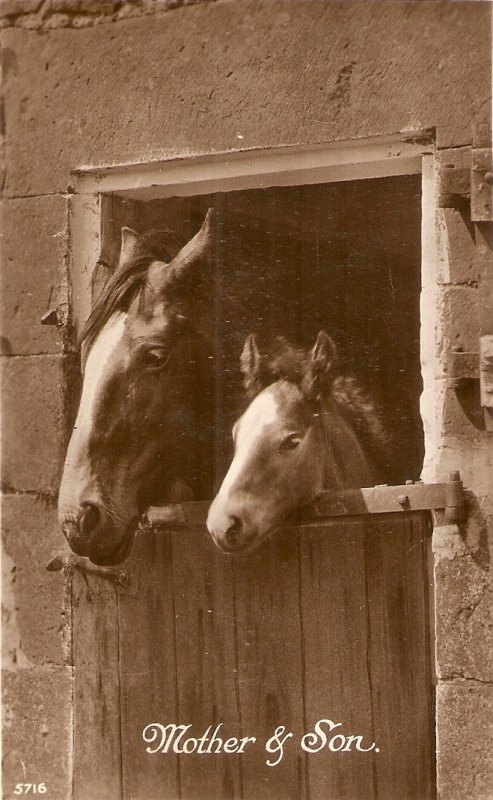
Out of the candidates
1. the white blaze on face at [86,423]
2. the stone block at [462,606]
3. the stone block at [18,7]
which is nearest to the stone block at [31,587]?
the white blaze on face at [86,423]

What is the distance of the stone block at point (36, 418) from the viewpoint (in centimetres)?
409

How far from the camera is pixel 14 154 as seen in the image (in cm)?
425

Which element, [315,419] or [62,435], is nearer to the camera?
[315,419]

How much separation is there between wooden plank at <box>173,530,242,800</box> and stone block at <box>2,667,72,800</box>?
17.2 inches

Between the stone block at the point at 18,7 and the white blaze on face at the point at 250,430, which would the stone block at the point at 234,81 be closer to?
the stone block at the point at 18,7

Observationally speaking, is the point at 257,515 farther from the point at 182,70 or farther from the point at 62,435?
the point at 182,70

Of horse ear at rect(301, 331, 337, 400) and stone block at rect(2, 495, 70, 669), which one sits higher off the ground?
horse ear at rect(301, 331, 337, 400)

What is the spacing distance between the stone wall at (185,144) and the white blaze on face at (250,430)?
0.49m

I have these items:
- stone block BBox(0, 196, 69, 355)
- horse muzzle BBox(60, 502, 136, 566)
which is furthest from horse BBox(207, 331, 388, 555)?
stone block BBox(0, 196, 69, 355)

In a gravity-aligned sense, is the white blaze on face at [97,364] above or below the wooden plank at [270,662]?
above

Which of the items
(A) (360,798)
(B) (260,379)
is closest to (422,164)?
(B) (260,379)

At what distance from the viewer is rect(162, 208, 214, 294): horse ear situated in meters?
3.93

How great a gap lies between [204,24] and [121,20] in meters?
0.33

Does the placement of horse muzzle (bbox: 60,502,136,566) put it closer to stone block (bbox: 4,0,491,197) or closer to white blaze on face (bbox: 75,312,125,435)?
white blaze on face (bbox: 75,312,125,435)
